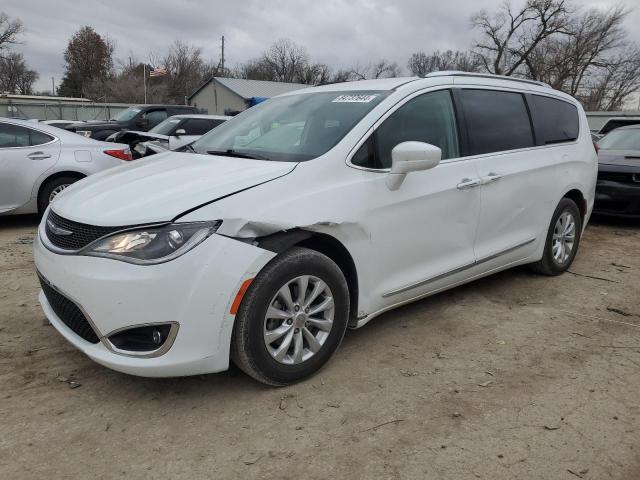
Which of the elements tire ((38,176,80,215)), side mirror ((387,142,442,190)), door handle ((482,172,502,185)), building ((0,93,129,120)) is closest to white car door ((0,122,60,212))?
tire ((38,176,80,215))

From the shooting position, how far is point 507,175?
388cm

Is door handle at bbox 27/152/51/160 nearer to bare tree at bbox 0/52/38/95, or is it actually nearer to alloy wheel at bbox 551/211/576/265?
alloy wheel at bbox 551/211/576/265

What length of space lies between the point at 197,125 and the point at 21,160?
526 centimetres

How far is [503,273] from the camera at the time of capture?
4949 millimetres

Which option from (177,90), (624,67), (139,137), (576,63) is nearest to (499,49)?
(576,63)

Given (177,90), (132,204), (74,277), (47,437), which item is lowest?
(47,437)

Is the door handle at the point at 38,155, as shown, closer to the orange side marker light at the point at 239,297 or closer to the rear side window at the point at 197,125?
the rear side window at the point at 197,125

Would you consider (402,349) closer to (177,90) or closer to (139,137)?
(139,137)

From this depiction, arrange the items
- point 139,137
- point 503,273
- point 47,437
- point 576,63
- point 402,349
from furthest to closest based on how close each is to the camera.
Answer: point 576,63
point 139,137
point 503,273
point 402,349
point 47,437

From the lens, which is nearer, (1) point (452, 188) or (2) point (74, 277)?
(2) point (74, 277)

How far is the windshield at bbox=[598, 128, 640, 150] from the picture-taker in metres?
8.00

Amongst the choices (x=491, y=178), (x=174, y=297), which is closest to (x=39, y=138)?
(x=174, y=297)

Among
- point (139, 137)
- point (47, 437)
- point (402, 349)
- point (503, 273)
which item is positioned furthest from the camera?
point (139, 137)

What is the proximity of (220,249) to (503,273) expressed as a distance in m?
3.36
